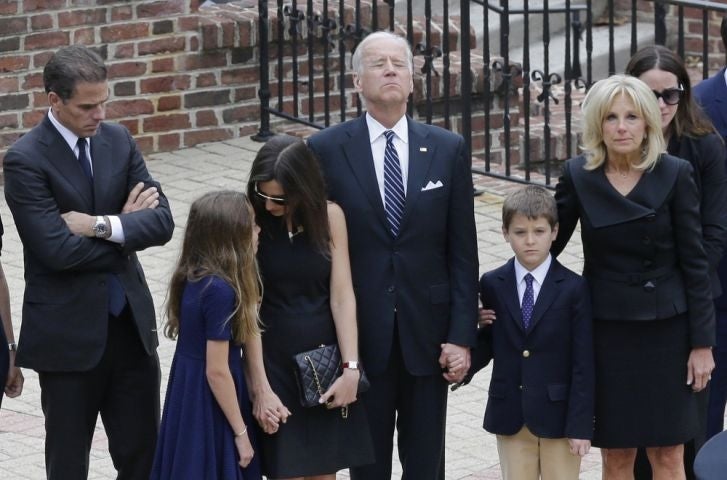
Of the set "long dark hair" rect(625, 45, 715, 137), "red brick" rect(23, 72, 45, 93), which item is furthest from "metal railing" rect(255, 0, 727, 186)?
"long dark hair" rect(625, 45, 715, 137)

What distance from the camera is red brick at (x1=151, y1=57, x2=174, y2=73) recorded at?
33.1 ft

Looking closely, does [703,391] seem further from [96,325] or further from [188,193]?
[188,193]

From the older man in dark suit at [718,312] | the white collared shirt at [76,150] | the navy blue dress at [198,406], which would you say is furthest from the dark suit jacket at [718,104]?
the white collared shirt at [76,150]

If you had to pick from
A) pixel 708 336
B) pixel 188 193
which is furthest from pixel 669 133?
pixel 188 193

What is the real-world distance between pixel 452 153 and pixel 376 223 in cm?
34

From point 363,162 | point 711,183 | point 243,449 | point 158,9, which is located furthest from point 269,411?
point 158,9

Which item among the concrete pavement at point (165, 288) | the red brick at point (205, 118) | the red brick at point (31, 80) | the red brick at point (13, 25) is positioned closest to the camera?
the concrete pavement at point (165, 288)

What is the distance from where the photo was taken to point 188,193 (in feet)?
31.2

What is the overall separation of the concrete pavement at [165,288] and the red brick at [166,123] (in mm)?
166

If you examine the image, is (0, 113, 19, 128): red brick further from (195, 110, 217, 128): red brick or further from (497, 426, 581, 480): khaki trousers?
(497, 426, 581, 480): khaki trousers

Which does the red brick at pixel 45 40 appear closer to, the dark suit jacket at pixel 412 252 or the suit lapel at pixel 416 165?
the dark suit jacket at pixel 412 252

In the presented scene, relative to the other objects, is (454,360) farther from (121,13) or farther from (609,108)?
(121,13)

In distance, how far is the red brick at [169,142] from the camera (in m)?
10.3

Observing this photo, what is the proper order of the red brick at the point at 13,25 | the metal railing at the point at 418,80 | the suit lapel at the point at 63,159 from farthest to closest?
the metal railing at the point at 418,80 → the red brick at the point at 13,25 → the suit lapel at the point at 63,159
